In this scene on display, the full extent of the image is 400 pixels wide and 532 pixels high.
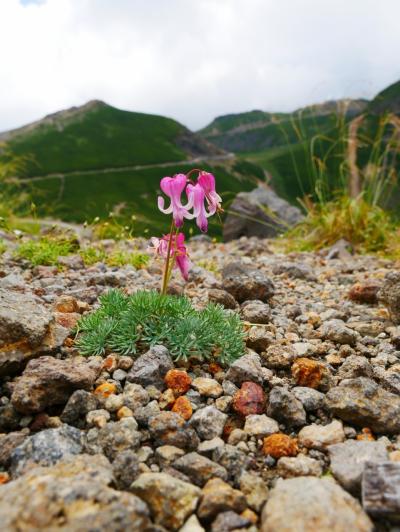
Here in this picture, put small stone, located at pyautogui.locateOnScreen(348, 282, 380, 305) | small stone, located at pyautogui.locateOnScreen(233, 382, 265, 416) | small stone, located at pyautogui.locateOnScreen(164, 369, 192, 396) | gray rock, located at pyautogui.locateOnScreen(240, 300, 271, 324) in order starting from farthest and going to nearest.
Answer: small stone, located at pyautogui.locateOnScreen(348, 282, 380, 305)
gray rock, located at pyautogui.locateOnScreen(240, 300, 271, 324)
small stone, located at pyautogui.locateOnScreen(164, 369, 192, 396)
small stone, located at pyautogui.locateOnScreen(233, 382, 265, 416)

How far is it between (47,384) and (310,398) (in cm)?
191

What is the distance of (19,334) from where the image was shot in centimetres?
383

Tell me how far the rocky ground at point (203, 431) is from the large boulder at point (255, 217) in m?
11.3

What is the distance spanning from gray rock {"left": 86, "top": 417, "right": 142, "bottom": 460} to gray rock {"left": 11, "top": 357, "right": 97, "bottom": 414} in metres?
0.44

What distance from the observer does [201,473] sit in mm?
2818

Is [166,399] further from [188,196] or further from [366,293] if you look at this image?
[366,293]

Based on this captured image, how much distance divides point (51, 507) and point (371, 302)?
5.11 metres

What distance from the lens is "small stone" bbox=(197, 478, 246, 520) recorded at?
2533mm

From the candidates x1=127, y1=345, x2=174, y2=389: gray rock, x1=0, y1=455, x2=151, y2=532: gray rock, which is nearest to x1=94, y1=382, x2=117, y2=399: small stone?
x1=127, y1=345, x2=174, y2=389: gray rock

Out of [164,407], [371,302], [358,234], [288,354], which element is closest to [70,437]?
[164,407]

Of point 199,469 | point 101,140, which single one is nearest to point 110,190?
point 101,140

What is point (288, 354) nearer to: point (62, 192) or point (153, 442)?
point (153, 442)

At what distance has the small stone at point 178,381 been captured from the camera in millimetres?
3706

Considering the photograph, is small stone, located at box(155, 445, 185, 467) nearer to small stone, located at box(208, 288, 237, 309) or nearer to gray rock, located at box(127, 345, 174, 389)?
gray rock, located at box(127, 345, 174, 389)
